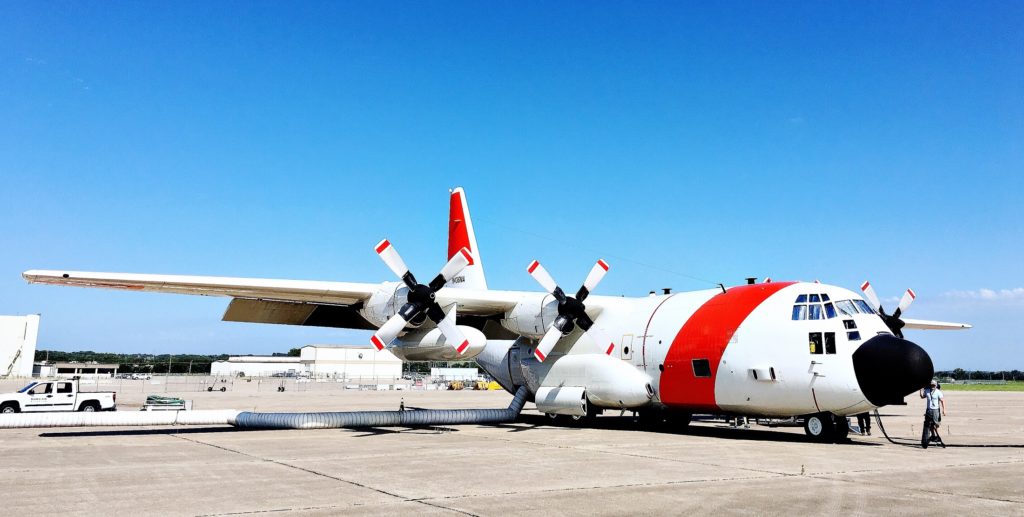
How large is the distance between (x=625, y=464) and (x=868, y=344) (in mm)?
7189

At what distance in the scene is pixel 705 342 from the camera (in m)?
19.1

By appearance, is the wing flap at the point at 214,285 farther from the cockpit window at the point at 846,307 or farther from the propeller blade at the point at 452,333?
the cockpit window at the point at 846,307

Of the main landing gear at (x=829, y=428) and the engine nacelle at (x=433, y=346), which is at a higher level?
the engine nacelle at (x=433, y=346)

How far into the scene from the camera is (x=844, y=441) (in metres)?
17.6

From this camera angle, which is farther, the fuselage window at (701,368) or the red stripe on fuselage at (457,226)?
the red stripe on fuselage at (457,226)

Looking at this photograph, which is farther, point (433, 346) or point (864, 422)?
point (433, 346)

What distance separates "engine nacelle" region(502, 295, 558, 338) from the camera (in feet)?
72.4

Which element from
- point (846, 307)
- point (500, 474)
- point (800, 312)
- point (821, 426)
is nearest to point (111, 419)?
point (500, 474)

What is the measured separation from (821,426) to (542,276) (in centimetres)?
873

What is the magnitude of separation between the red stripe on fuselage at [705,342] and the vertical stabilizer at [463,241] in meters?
9.44

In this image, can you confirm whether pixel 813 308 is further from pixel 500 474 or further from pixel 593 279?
pixel 500 474

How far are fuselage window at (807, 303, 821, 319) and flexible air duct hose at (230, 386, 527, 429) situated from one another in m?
11.0

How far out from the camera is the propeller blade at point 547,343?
20.9 metres

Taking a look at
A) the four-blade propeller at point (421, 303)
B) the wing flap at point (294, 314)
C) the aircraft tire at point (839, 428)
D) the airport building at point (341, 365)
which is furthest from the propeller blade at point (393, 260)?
the airport building at point (341, 365)
